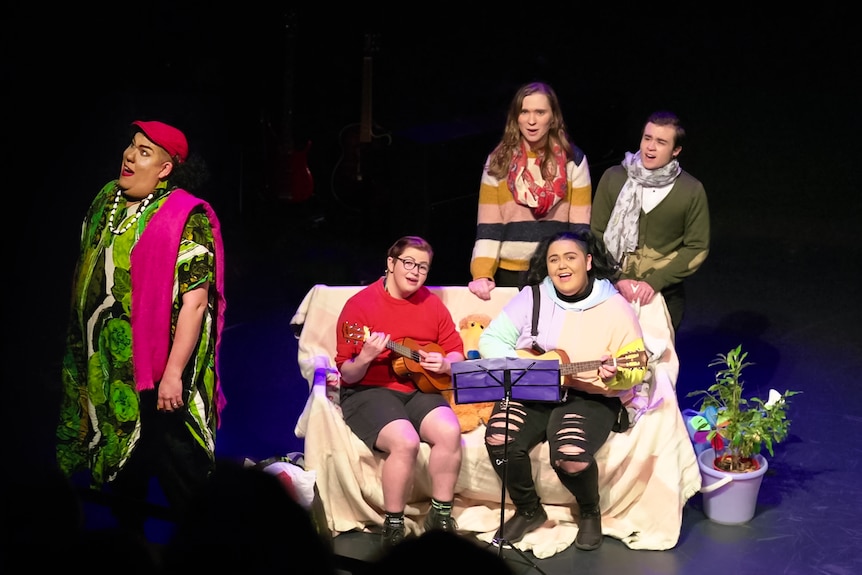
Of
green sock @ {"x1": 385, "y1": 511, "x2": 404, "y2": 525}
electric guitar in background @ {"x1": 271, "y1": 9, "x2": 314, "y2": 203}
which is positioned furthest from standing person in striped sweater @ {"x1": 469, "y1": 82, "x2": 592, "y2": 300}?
electric guitar in background @ {"x1": 271, "y1": 9, "x2": 314, "y2": 203}

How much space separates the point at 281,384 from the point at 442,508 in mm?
1956

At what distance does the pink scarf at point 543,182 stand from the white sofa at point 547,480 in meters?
0.93

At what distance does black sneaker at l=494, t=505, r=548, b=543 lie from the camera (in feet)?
16.7

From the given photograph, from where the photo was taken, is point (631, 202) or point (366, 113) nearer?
point (631, 202)

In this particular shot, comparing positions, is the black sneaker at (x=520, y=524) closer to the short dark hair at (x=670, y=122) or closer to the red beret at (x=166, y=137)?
the short dark hair at (x=670, y=122)

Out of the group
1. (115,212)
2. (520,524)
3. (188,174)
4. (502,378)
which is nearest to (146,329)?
(115,212)

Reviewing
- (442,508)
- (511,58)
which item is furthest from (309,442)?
(511,58)

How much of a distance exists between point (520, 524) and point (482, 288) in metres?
1.12

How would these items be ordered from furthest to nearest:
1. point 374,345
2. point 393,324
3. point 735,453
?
point 735,453, point 393,324, point 374,345

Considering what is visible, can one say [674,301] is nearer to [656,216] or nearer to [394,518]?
[656,216]

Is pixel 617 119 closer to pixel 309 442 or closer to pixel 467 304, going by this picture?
pixel 467 304

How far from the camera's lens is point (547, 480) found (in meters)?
5.20

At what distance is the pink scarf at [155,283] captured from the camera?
14.1 feet

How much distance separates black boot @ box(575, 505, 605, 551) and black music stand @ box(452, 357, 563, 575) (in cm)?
42
